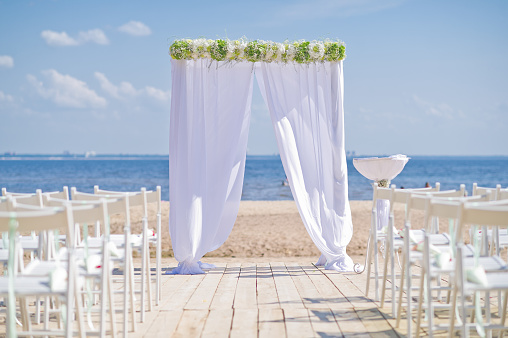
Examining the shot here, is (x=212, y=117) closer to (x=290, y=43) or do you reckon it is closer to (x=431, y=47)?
(x=290, y=43)

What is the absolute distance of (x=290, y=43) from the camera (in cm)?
589

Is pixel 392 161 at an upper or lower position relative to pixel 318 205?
upper

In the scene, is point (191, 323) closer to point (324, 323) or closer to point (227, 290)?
point (324, 323)

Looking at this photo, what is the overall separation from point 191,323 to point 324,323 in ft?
2.94

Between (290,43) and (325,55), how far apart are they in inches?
15.7

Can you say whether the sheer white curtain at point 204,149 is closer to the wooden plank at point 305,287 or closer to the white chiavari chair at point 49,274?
the wooden plank at point 305,287

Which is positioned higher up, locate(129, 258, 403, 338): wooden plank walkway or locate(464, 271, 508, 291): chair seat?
locate(464, 271, 508, 291): chair seat

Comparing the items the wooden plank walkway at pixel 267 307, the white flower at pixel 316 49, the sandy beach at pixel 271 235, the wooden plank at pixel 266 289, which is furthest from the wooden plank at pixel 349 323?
the sandy beach at pixel 271 235

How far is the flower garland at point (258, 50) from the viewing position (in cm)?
571

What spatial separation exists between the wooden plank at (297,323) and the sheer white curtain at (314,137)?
6.32ft

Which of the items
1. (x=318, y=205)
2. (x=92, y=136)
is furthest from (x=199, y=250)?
(x=92, y=136)

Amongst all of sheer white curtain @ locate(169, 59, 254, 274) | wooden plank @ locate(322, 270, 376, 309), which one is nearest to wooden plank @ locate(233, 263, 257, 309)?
sheer white curtain @ locate(169, 59, 254, 274)

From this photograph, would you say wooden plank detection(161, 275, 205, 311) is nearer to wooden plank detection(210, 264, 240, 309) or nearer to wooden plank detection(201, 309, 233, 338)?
wooden plank detection(210, 264, 240, 309)

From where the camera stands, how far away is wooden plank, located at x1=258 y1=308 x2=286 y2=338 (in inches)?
137
